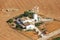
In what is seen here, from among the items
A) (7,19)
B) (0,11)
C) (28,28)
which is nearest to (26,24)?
(28,28)

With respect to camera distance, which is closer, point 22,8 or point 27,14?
point 27,14

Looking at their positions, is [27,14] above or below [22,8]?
below

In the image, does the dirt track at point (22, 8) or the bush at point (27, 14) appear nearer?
the dirt track at point (22, 8)

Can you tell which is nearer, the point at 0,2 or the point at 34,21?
the point at 34,21

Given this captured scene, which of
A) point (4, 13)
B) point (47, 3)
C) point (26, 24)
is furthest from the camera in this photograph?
point (47, 3)

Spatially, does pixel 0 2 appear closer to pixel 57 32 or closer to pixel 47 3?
pixel 47 3

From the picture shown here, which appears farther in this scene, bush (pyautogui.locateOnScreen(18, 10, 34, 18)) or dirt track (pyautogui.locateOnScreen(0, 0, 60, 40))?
bush (pyautogui.locateOnScreen(18, 10, 34, 18))

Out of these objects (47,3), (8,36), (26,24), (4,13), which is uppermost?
(47,3)

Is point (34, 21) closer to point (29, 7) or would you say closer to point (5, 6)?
point (29, 7)

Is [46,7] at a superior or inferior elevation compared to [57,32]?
superior

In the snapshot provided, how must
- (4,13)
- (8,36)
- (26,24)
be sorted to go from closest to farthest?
1. (8,36)
2. (26,24)
3. (4,13)
